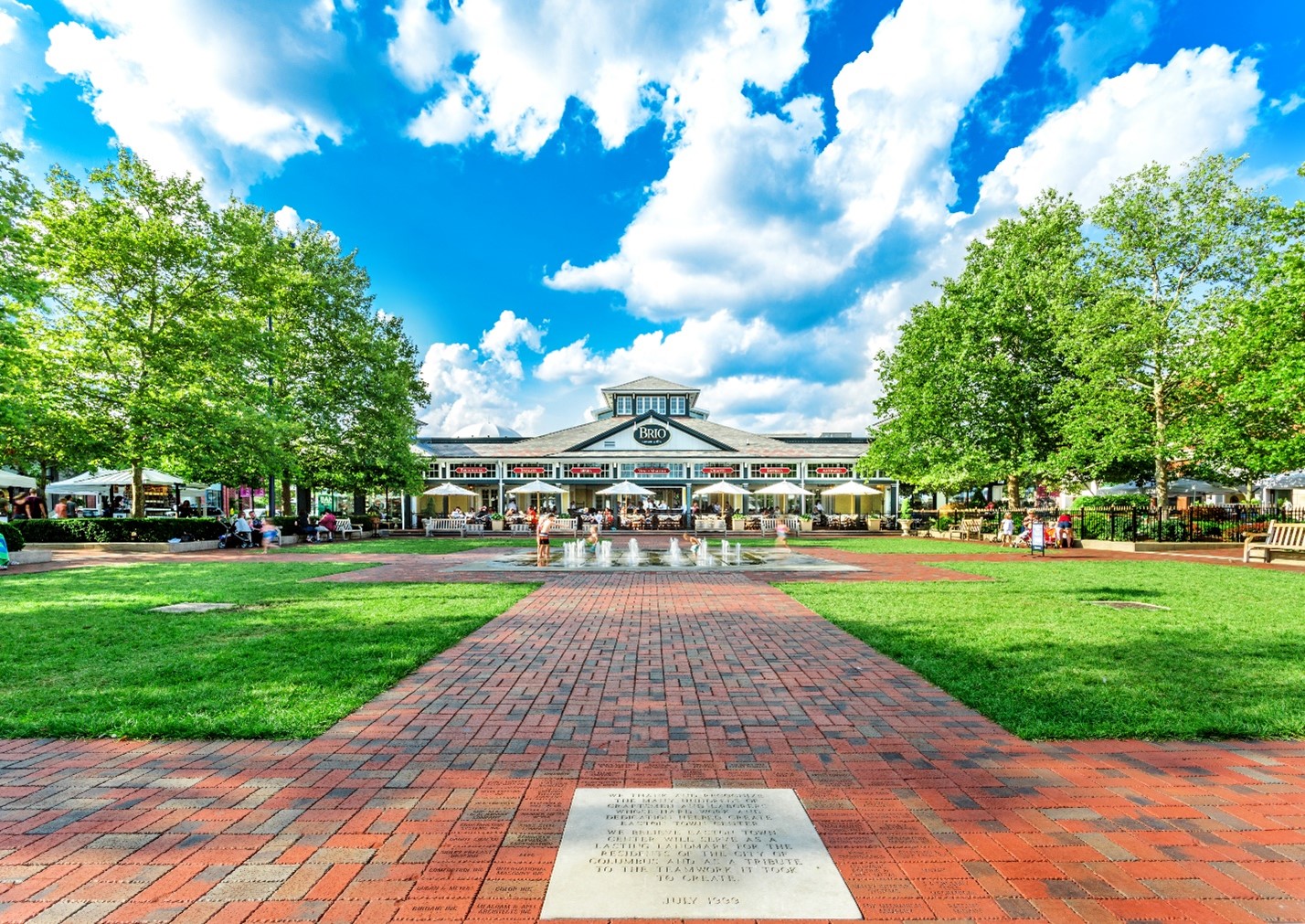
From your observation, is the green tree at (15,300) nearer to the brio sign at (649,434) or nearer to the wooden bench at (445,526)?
the wooden bench at (445,526)

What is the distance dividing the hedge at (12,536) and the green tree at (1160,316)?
109 ft

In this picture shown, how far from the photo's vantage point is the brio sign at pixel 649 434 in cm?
4194

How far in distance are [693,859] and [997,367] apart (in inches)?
1055

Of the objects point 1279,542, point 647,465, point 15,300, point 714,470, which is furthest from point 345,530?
→ point 1279,542

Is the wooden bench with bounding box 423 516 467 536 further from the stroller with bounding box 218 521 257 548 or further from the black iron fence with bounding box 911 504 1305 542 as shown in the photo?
the black iron fence with bounding box 911 504 1305 542

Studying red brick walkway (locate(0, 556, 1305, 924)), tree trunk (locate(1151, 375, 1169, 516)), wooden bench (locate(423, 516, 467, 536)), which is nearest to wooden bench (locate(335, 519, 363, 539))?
wooden bench (locate(423, 516, 467, 536))

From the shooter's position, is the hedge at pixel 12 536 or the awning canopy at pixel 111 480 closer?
the hedge at pixel 12 536

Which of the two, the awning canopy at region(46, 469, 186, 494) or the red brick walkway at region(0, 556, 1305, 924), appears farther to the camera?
the awning canopy at region(46, 469, 186, 494)

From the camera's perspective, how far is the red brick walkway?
2.54 metres

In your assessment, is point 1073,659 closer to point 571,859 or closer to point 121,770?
point 571,859

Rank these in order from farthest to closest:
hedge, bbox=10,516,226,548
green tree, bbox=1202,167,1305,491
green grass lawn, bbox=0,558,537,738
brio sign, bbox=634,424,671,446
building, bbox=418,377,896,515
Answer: brio sign, bbox=634,424,671,446 < building, bbox=418,377,896,515 < hedge, bbox=10,516,226,548 < green tree, bbox=1202,167,1305,491 < green grass lawn, bbox=0,558,537,738

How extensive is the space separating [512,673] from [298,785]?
7.79ft

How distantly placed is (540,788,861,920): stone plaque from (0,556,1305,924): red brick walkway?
12 cm

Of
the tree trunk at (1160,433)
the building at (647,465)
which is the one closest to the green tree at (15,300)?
the building at (647,465)
